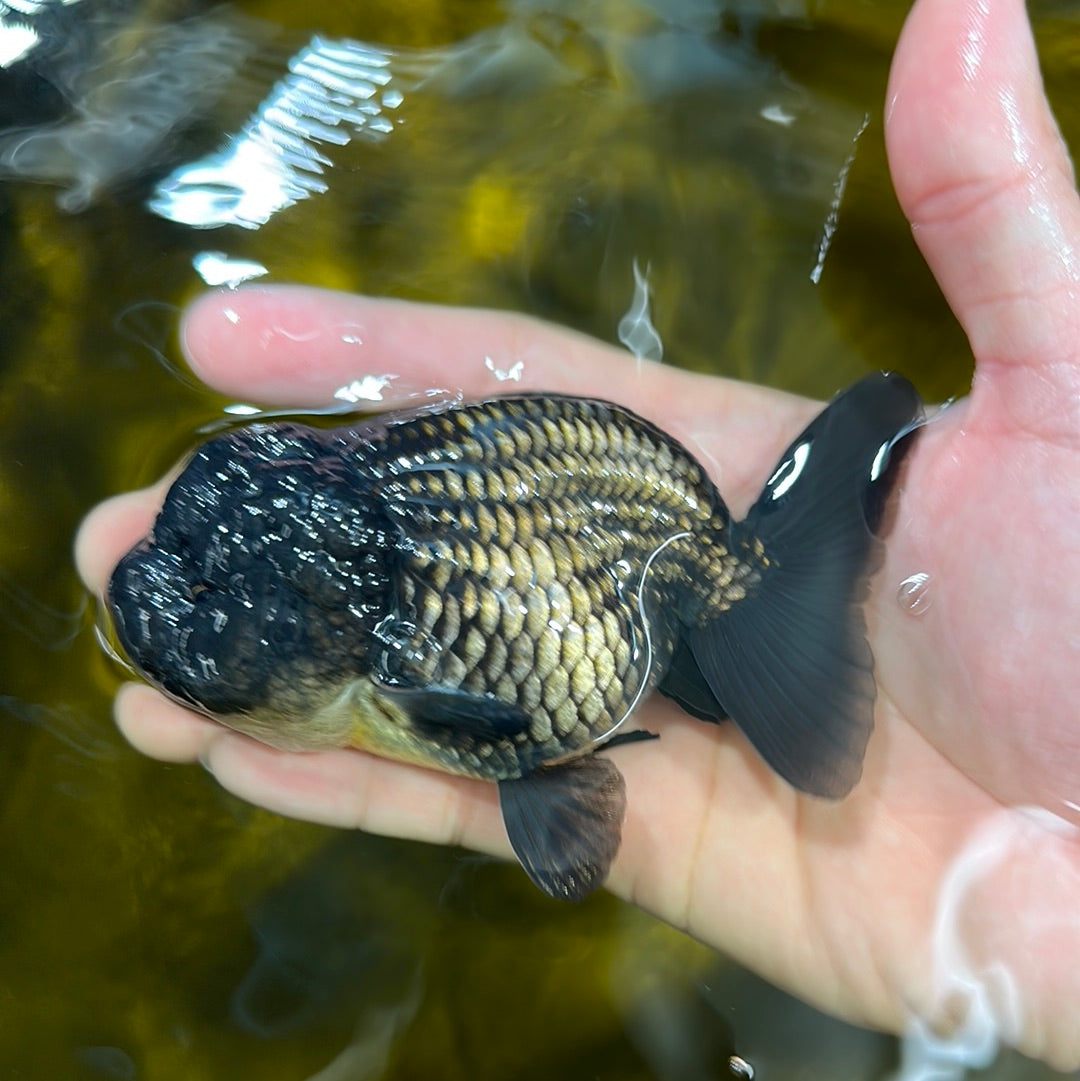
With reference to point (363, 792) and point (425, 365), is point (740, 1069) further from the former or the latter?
point (425, 365)

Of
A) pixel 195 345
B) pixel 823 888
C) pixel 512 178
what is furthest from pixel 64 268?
pixel 823 888

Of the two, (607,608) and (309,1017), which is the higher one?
(607,608)

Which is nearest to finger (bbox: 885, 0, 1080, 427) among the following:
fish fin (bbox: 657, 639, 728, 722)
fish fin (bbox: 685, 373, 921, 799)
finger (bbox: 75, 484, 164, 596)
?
fish fin (bbox: 685, 373, 921, 799)

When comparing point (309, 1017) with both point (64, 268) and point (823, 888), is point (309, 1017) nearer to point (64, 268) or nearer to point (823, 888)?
point (823, 888)

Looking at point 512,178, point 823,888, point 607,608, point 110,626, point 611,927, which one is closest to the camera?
point 607,608

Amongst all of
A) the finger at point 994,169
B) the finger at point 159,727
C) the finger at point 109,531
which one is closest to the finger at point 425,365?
the finger at point 109,531

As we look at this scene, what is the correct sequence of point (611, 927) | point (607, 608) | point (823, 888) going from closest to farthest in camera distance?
1. point (607, 608)
2. point (823, 888)
3. point (611, 927)

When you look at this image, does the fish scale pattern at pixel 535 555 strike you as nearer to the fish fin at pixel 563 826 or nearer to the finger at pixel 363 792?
the fish fin at pixel 563 826
